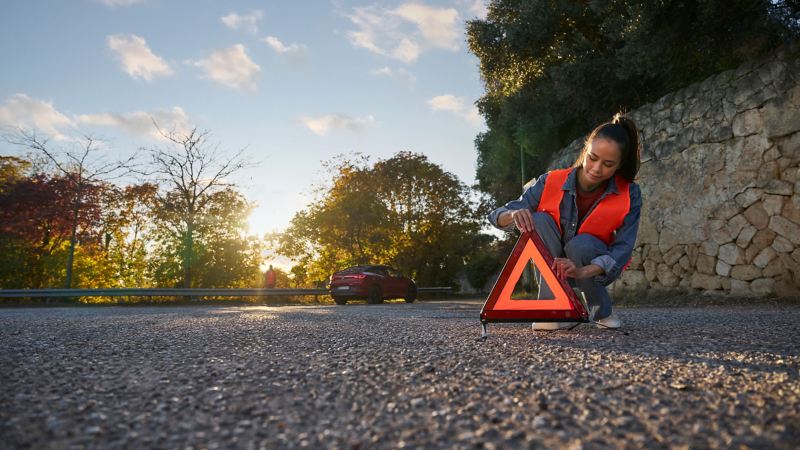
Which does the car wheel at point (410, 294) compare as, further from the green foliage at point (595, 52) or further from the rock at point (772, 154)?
the rock at point (772, 154)

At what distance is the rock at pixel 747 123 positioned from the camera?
318 inches

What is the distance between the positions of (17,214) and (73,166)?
85.3 inches

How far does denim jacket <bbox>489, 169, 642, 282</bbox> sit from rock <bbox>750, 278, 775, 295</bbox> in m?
5.74

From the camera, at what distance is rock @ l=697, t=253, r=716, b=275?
856 cm

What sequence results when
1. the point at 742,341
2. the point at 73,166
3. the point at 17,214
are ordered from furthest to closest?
the point at 73,166
the point at 17,214
the point at 742,341

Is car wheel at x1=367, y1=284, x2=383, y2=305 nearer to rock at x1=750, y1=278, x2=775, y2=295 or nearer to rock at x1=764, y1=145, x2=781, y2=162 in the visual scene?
rock at x1=750, y1=278, x2=775, y2=295

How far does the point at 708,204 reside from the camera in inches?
341

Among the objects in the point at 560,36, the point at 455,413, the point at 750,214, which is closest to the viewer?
the point at 455,413

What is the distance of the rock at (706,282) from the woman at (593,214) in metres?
5.89

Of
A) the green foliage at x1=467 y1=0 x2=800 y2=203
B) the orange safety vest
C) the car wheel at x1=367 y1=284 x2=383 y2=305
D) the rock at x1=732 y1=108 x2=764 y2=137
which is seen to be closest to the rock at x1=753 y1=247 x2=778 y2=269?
the rock at x1=732 y1=108 x2=764 y2=137

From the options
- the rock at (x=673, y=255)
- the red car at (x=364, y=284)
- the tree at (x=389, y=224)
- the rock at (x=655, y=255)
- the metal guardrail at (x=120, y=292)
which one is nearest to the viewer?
the rock at (x=673, y=255)

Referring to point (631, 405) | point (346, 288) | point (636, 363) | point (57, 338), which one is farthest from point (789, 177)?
point (346, 288)

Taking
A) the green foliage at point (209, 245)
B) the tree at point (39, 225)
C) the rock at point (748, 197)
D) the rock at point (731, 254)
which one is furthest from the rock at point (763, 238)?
the tree at point (39, 225)

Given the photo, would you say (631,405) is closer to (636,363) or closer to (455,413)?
(455,413)
